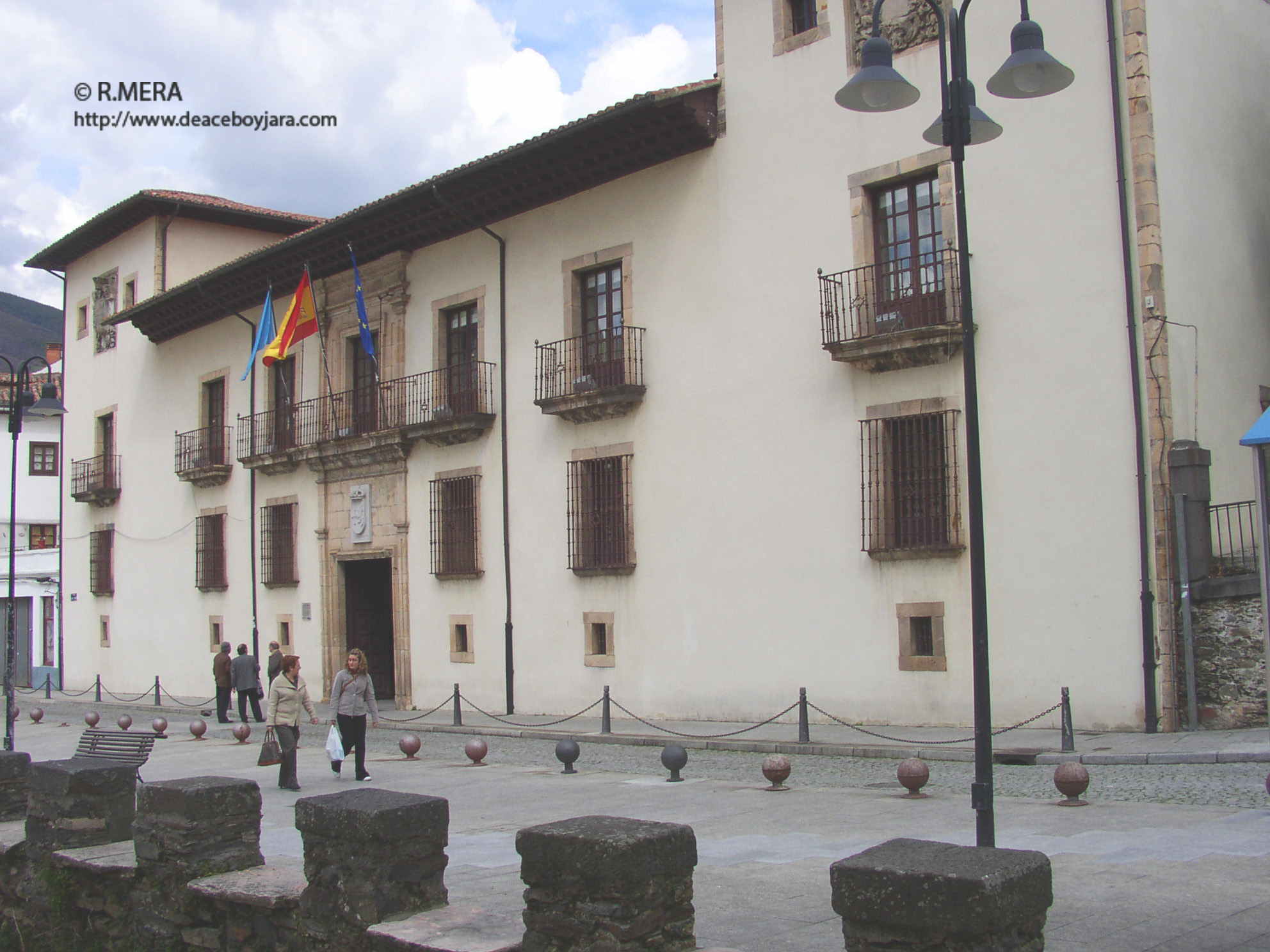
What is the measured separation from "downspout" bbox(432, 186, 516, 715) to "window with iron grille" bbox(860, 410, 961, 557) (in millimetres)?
7002

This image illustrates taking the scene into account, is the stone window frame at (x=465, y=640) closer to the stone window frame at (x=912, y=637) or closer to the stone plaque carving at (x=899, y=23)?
the stone window frame at (x=912, y=637)

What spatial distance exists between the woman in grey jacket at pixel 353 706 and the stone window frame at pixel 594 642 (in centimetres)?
644

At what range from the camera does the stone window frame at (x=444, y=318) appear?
21625mm

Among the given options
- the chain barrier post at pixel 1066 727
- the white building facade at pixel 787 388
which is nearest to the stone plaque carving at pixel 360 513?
the white building facade at pixel 787 388

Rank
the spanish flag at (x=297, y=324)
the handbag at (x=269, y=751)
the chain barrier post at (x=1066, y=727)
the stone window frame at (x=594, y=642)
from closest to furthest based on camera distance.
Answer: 1. the chain barrier post at (x=1066, y=727)
2. the handbag at (x=269, y=751)
3. the stone window frame at (x=594, y=642)
4. the spanish flag at (x=297, y=324)

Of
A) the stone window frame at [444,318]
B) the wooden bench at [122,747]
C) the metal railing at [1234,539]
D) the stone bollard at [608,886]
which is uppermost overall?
the stone window frame at [444,318]

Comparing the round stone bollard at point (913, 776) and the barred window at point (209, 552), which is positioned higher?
the barred window at point (209, 552)

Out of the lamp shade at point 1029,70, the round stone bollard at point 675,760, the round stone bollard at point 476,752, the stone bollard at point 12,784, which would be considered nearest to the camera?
the lamp shade at point 1029,70

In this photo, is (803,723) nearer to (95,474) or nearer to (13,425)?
(13,425)

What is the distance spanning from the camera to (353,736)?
13148 millimetres

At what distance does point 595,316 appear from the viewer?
Result: 19984 mm

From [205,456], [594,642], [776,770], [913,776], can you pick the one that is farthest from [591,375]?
[205,456]

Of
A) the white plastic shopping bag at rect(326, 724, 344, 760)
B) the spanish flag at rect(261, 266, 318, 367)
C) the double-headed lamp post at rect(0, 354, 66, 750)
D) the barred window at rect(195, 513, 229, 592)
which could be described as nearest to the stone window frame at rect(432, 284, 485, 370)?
the spanish flag at rect(261, 266, 318, 367)

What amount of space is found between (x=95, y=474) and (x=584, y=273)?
18735 mm
